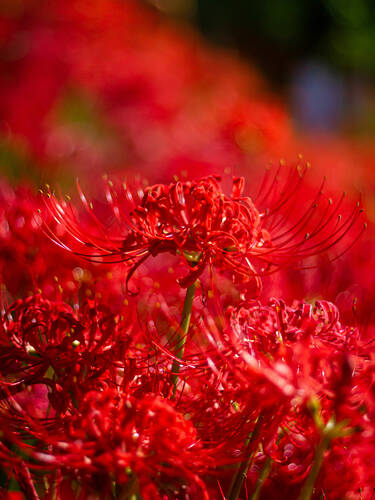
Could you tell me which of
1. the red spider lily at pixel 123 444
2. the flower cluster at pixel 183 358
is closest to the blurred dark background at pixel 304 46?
the flower cluster at pixel 183 358

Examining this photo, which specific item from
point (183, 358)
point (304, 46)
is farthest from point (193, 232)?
point (304, 46)

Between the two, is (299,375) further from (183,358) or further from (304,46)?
(304,46)

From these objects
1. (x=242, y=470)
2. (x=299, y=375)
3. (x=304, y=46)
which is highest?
(x=304, y=46)

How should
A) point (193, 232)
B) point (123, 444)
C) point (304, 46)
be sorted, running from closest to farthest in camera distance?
point (123, 444)
point (193, 232)
point (304, 46)

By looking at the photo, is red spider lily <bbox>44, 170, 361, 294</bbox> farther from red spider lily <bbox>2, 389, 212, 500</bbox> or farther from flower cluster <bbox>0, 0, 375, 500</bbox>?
red spider lily <bbox>2, 389, 212, 500</bbox>

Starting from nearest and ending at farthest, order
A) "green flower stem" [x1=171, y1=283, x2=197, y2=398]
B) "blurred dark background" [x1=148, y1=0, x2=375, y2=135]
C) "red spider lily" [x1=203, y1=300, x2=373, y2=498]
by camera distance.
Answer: "red spider lily" [x1=203, y1=300, x2=373, y2=498] < "green flower stem" [x1=171, y1=283, x2=197, y2=398] < "blurred dark background" [x1=148, y1=0, x2=375, y2=135]

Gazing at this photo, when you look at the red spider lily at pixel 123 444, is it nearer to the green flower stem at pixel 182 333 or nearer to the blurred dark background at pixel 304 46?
the green flower stem at pixel 182 333

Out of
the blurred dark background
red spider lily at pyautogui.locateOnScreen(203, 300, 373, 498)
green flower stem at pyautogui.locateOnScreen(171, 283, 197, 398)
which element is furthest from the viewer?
the blurred dark background

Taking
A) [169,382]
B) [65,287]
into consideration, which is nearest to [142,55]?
[65,287]

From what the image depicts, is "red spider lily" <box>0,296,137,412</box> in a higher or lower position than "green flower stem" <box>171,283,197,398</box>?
lower

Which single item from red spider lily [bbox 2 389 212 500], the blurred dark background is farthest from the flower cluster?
the blurred dark background
